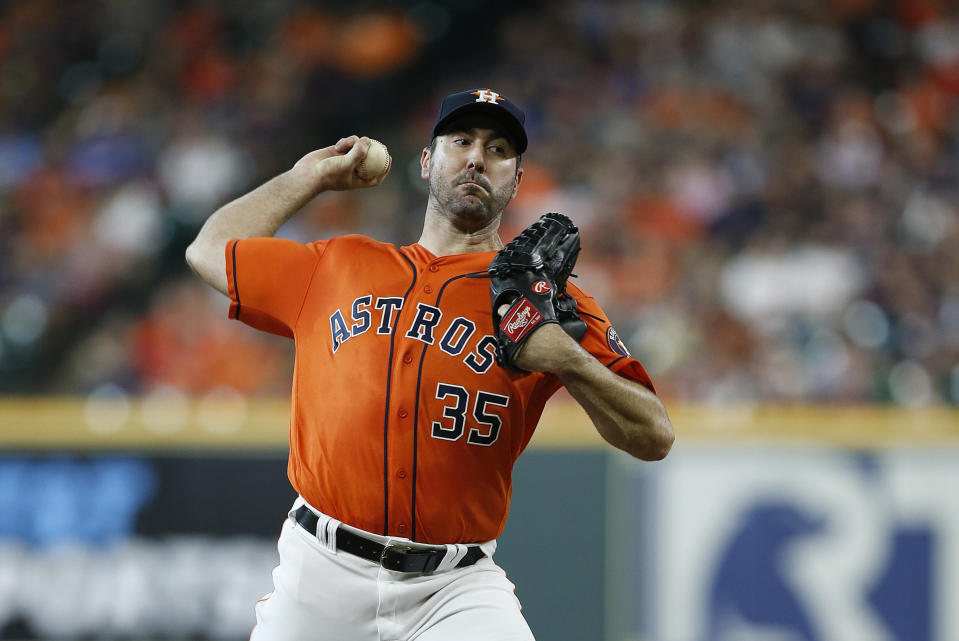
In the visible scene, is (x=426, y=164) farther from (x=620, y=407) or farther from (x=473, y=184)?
(x=620, y=407)

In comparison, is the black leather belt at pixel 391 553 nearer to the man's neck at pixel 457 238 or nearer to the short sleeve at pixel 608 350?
the short sleeve at pixel 608 350

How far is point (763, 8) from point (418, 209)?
3219 millimetres

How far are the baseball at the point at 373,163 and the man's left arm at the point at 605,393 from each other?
2.55ft

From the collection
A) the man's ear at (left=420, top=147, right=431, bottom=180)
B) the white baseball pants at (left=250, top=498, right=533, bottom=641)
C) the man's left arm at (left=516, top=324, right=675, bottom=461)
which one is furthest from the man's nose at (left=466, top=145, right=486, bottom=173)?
the white baseball pants at (left=250, top=498, right=533, bottom=641)

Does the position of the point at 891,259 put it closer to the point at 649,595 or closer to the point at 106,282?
the point at 649,595

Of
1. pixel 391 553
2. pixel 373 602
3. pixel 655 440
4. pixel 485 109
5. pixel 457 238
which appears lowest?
pixel 373 602

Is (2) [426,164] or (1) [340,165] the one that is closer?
(1) [340,165]

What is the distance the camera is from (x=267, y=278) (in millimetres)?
3102

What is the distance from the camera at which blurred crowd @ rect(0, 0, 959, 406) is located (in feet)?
21.9

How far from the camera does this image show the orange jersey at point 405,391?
2854 millimetres

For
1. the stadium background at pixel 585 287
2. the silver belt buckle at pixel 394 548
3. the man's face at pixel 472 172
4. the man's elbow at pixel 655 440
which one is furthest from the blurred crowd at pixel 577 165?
the silver belt buckle at pixel 394 548

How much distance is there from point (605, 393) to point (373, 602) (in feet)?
2.55

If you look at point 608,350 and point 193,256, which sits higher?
point 193,256

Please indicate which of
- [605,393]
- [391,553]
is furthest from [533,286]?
[391,553]
